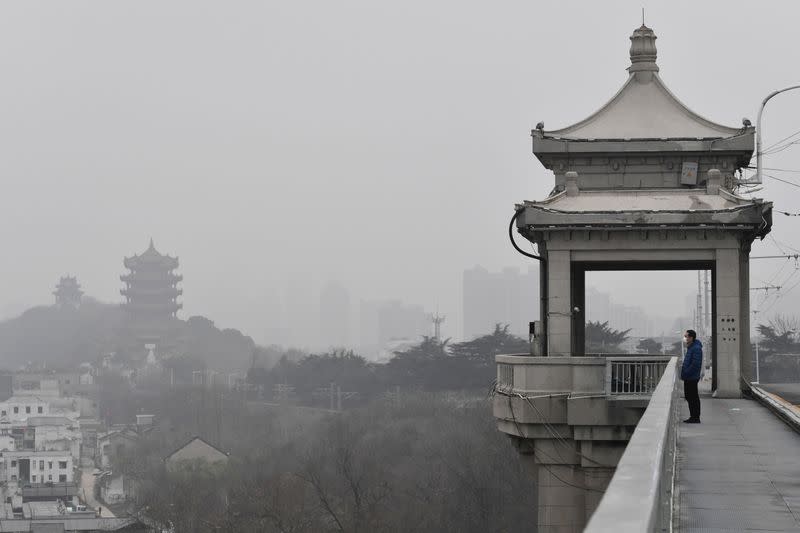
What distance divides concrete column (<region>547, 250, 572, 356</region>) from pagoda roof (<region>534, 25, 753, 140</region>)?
2.44 metres

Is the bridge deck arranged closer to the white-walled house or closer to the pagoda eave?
Answer: the pagoda eave

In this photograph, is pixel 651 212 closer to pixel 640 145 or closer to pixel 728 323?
pixel 640 145

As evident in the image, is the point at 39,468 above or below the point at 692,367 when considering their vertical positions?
below

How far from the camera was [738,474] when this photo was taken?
43.6 feet

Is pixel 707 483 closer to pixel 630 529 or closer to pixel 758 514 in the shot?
pixel 758 514

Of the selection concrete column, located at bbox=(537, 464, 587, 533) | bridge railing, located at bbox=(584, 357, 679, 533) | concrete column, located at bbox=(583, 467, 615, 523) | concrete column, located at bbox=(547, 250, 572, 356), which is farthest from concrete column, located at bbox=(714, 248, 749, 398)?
bridge railing, located at bbox=(584, 357, 679, 533)

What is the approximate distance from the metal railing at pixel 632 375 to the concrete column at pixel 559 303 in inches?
55.6

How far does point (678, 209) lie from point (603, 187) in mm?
1877

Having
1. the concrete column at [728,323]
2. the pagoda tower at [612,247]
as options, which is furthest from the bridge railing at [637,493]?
the concrete column at [728,323]

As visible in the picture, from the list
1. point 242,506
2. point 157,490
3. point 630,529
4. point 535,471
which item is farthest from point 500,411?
point 157,490

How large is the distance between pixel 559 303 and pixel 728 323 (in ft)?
8.35

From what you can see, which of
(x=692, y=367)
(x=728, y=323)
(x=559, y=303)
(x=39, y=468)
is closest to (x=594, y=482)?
(x=559, y=303)

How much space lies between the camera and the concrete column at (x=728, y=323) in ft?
73.4

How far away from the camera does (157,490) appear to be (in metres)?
115
